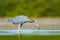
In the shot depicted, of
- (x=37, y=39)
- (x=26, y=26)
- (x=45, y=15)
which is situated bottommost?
(x=37, y=39)

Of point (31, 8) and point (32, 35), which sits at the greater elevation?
point (31, 8)

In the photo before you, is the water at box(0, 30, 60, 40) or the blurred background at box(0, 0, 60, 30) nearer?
the water at box(0, 30, 60, 40)

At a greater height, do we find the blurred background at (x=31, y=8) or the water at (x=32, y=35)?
the blurred background at (x=31, y=8)

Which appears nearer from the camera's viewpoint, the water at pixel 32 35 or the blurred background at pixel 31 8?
the water at pixel 32 35

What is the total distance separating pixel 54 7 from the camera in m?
8.11

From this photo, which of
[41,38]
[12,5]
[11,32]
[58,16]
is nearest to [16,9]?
[12,5]

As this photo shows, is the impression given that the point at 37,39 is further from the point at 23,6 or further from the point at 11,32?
the point at 23,6

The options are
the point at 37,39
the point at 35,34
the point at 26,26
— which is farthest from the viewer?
the point at 26,26

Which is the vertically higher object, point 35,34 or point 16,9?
point 16,9

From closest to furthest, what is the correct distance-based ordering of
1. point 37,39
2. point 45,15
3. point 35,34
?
point 37,39
point 35,34
point 45,15

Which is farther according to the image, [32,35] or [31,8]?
[31,8]

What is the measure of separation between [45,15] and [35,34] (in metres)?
2.59

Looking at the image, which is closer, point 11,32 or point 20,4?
point 11,32

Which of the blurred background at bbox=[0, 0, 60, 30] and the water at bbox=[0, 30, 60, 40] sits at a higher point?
the blurred background at bbox=[0, 0, 60, 30]
